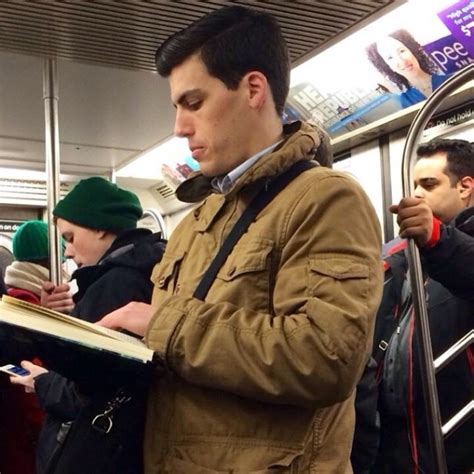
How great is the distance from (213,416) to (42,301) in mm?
1806

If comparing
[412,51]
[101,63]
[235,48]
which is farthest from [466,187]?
[235,48]

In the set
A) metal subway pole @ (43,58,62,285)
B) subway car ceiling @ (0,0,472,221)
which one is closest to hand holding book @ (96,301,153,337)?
subway car ceiling @ (0,0,472,221)

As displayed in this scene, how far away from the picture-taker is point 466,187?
2680mm

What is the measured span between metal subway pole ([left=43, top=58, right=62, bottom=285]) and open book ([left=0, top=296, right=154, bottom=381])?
1.52 meters

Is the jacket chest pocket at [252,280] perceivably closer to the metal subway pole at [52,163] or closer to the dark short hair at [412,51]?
the metal subway pole at [52,163]

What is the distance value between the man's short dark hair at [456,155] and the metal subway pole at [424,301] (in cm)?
87

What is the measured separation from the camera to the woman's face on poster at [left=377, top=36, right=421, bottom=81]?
313 centimetres

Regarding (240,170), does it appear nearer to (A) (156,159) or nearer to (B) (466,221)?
(B) (466,221)

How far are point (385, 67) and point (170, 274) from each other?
225cm

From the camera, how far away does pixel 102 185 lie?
249 cm

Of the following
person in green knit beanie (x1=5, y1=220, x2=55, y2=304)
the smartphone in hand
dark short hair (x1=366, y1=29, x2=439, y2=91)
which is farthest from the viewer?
person in green knit beanie (x1=5, y1=220, x2=55, y2=304)

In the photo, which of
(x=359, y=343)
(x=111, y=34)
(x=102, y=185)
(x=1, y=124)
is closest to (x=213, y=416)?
(x=359, y=343)

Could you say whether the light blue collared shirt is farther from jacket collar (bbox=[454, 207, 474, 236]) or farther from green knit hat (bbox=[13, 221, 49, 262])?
green knit hat (bbox=[13, 221, 49, 262])

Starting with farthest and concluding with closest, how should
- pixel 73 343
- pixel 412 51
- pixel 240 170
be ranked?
pixel 412 51
pixel 240 170
pixel 73 343
